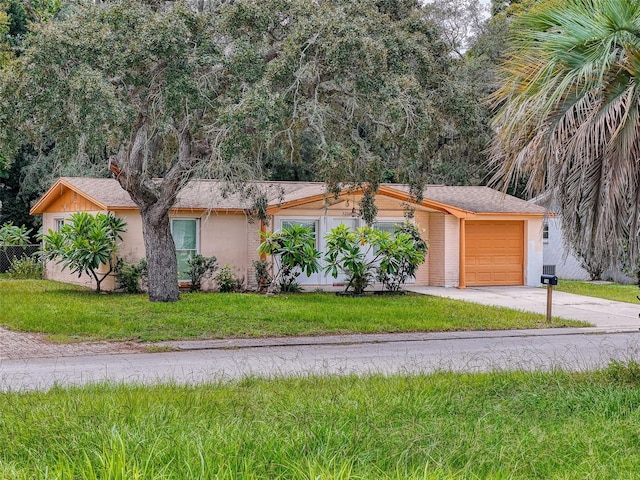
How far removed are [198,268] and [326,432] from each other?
17336mm

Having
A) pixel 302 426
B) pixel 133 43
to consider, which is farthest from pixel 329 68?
pixel 302 426

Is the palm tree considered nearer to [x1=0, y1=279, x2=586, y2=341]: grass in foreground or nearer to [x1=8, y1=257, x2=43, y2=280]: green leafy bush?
[x1=0, y1=279, x2=586, y2=341]: grass in foreground

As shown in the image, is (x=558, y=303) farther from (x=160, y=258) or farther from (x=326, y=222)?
(x=160, y=258)

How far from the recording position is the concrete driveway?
18.3 metres

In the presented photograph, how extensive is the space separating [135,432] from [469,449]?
8.12 feet

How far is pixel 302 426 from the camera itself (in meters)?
6.22

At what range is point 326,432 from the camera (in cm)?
595

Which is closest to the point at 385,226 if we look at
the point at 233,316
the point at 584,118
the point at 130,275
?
the point at 130,275

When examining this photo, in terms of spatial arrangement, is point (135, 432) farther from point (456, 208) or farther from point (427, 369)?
point (456, 208)

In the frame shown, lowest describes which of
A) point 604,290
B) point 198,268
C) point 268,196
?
point 604,290

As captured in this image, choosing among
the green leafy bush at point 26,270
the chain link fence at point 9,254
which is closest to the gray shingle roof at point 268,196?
the green leafy bush at point 26,270

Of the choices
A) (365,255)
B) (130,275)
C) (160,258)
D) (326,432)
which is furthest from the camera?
(365,255)

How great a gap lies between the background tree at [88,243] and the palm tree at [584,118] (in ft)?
46.1

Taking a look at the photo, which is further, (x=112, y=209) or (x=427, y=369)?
(x=112, y=209)
